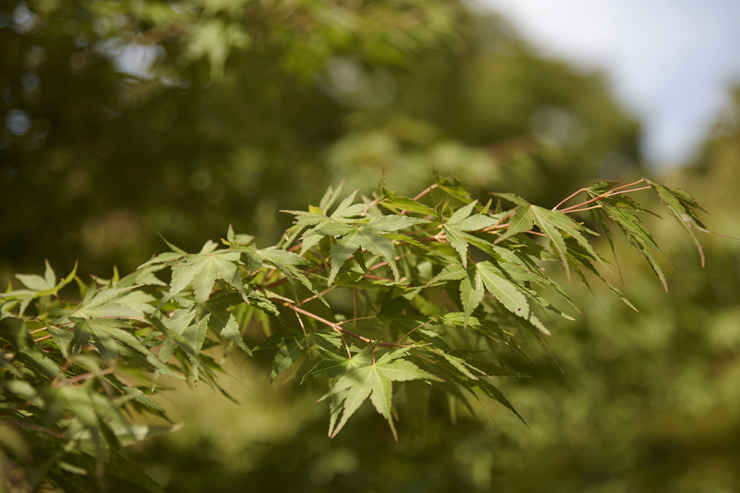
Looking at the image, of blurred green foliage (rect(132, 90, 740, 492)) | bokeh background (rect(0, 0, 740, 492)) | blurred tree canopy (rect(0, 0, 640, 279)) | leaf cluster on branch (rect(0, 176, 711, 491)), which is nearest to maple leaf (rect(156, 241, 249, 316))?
leaf cluster on branch (rect(0, 176, 711, 491))

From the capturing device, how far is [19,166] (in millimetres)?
2256

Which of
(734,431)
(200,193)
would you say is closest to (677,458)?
(734,431)

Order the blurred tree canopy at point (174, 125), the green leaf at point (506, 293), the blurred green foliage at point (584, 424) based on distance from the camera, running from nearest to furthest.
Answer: the green leaf at point (506, 293), the blurred tree canopy at point (174, 125), the blurred green foliage at point (584, 424)

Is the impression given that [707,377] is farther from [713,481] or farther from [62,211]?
[62,211]

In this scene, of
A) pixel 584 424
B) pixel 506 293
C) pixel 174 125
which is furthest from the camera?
pixel 584 424

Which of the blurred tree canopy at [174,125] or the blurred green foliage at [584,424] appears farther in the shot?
the blurred green foliage at [584,424]

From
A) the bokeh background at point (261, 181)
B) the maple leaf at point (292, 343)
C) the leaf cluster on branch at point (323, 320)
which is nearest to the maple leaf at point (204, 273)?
the leaf cluster on branch at point (323, 320)

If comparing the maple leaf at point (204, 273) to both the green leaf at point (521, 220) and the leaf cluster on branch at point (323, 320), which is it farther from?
the green leaf at point (521, 220)

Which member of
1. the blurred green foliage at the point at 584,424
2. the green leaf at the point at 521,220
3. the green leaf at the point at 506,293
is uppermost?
the green leaf at the point at 521,220

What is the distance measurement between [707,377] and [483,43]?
2127 centimetres

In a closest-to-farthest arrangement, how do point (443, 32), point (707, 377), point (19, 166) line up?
1. point (19, 166)
2. point (443, 32)
3. point (707, 377)

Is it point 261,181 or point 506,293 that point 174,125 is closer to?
point 261,181

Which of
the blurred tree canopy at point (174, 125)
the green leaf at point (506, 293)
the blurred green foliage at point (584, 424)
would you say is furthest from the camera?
the blurred green foliage at point (584, 424)

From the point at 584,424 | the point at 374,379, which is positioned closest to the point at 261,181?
the point at 374,379
